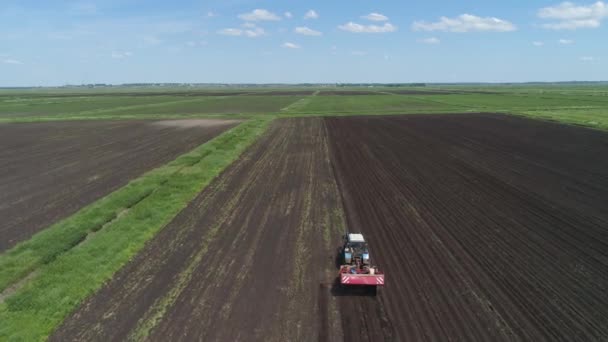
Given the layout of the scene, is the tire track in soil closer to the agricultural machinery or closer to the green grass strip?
the green grass strip

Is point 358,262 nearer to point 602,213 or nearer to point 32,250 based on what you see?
point 32,250

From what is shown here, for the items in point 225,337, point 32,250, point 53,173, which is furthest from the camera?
point 53,173

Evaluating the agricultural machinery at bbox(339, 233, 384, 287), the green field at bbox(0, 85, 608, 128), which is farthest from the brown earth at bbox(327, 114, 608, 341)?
the green field at bbox(0, 85, 608, 128)

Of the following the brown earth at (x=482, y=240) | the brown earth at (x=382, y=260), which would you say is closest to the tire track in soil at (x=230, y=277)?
the brown earth at (x=382, y=260)

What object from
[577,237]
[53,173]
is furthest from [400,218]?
[53,173]

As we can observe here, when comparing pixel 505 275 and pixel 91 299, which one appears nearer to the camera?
pixel 91 299
